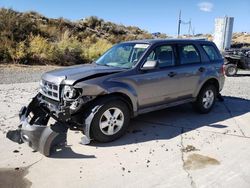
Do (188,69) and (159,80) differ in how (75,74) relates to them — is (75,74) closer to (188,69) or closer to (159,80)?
(159,80)

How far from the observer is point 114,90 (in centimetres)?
532

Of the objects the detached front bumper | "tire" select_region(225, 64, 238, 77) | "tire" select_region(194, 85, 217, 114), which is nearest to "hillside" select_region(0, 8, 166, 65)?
"tire" select_region(225, 64, 238, 77)

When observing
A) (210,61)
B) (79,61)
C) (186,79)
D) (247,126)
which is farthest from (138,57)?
(79,61)

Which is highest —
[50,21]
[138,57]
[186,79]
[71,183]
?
[50,21]

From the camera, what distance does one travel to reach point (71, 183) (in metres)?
4.02

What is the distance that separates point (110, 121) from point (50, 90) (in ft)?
4.01

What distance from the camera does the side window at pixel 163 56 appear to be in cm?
620

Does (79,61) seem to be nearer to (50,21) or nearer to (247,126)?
(247,126)

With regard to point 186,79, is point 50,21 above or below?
above

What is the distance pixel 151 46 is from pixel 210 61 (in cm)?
205

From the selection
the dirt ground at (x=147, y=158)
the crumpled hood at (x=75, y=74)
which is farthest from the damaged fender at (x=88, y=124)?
the crumpled hood at (x=75, y=74)

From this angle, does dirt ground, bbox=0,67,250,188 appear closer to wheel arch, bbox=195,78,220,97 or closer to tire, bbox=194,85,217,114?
tire, bbox=194,85,217,114

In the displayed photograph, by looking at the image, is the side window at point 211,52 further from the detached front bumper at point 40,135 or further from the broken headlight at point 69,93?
the detached front bumper at point 40,135

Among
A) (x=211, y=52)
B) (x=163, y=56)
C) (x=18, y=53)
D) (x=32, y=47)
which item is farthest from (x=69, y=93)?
(x=32, y=47)
